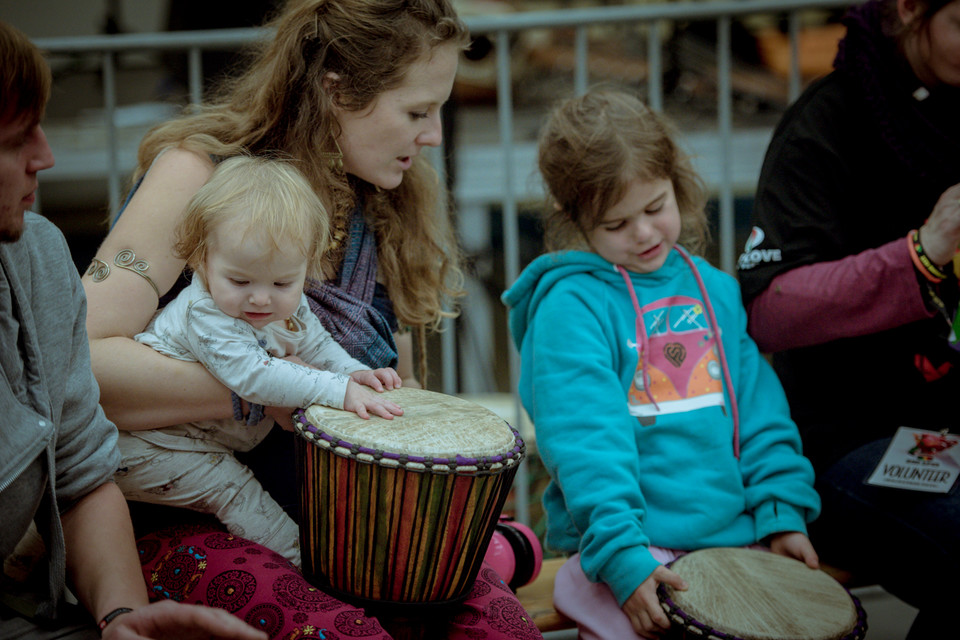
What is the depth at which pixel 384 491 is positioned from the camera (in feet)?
4.85

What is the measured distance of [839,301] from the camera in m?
2.03

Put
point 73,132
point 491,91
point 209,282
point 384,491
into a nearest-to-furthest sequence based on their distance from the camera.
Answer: point 384,491
point 209,282
point 73,132
point 491,91

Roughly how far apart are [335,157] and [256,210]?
1.24ft

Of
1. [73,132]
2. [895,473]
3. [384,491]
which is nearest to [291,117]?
[384,491]

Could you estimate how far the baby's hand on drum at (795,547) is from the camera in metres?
1.89

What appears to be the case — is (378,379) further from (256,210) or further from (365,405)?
(256,210)

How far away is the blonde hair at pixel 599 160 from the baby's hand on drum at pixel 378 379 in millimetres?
619

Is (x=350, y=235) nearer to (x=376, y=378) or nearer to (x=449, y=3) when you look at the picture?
(x=376, y=378)

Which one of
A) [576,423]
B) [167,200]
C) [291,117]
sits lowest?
[576,423]

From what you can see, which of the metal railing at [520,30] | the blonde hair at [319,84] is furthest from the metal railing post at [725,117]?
the blonde hair at [319,84]

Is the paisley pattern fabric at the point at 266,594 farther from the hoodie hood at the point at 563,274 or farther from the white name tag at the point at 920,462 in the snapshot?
the white name tag at the point at 920,462

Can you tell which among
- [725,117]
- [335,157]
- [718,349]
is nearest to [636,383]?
[718,349]

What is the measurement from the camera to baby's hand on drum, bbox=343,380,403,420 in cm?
157

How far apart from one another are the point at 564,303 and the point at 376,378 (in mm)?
503
